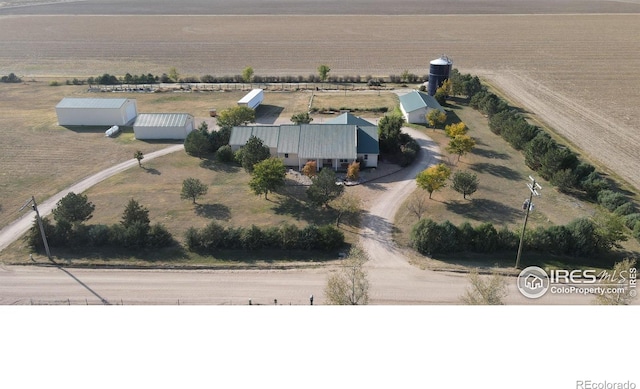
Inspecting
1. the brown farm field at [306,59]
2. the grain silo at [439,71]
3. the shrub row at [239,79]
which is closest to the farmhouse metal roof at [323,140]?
the brown farm field at [306,59]

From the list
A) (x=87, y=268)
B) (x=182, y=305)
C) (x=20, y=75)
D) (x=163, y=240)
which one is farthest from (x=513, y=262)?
(x=20, y=75)

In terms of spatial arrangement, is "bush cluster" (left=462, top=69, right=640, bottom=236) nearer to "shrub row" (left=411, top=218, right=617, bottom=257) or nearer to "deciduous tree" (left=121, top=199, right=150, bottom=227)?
"shrub row" (left=411, top=218, right=617, bottom=257)

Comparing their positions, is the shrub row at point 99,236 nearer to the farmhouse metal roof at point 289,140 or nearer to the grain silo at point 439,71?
the farmhouse metal roof at point 289,140

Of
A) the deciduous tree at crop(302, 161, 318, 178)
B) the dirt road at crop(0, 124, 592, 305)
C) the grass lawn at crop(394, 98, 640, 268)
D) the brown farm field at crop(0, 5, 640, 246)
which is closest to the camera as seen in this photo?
the dirt road at crop(0, 124, 592, 305)

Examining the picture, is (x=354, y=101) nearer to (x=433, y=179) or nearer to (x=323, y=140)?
(x=323, y=140)

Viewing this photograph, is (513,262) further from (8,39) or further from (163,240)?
(8,39)

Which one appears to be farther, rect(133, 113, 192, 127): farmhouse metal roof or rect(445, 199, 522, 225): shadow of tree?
rect(133, 113, 192, 127): farmhouse metal roof

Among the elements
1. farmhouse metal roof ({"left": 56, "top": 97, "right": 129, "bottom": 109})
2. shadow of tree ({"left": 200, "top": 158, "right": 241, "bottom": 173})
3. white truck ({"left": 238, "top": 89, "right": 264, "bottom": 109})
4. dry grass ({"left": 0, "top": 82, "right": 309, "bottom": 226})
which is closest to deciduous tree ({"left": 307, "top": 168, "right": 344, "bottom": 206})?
shadow of tree ({"left": 200, "top": 158, "right": 241, "bottom": 173})
